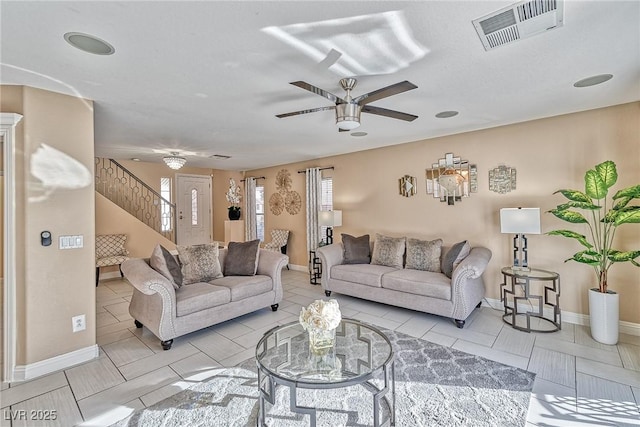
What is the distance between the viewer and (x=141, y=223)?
6480mm

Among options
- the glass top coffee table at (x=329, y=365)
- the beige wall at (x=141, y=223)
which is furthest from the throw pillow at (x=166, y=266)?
the beige wall at (x=141, y=223)

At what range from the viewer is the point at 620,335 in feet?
10.5

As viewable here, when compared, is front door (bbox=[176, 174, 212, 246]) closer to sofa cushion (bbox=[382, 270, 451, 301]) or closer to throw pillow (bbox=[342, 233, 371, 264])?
throw pillow (bbox=[342, 233, 371, 264])

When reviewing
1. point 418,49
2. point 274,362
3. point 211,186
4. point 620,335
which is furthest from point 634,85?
point 211,186

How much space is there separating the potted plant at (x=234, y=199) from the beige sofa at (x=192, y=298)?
12.8 feet

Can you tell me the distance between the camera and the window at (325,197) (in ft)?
20.3

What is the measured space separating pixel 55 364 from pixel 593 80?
547 cm

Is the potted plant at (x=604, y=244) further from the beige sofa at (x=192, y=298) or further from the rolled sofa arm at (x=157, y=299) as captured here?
the rolled sofa arm at (x=157, y=299)

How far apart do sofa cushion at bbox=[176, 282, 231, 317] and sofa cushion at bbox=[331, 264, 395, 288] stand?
69.1 inches

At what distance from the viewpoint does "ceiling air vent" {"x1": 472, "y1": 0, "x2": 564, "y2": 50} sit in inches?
64.8

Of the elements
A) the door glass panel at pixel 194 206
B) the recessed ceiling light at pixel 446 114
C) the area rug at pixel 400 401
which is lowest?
the area rug at pixel 400 401

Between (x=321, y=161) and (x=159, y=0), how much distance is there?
484cm

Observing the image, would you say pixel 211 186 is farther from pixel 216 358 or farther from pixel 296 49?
pixel 296 49

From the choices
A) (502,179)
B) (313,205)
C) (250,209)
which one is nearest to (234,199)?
(250,209)
